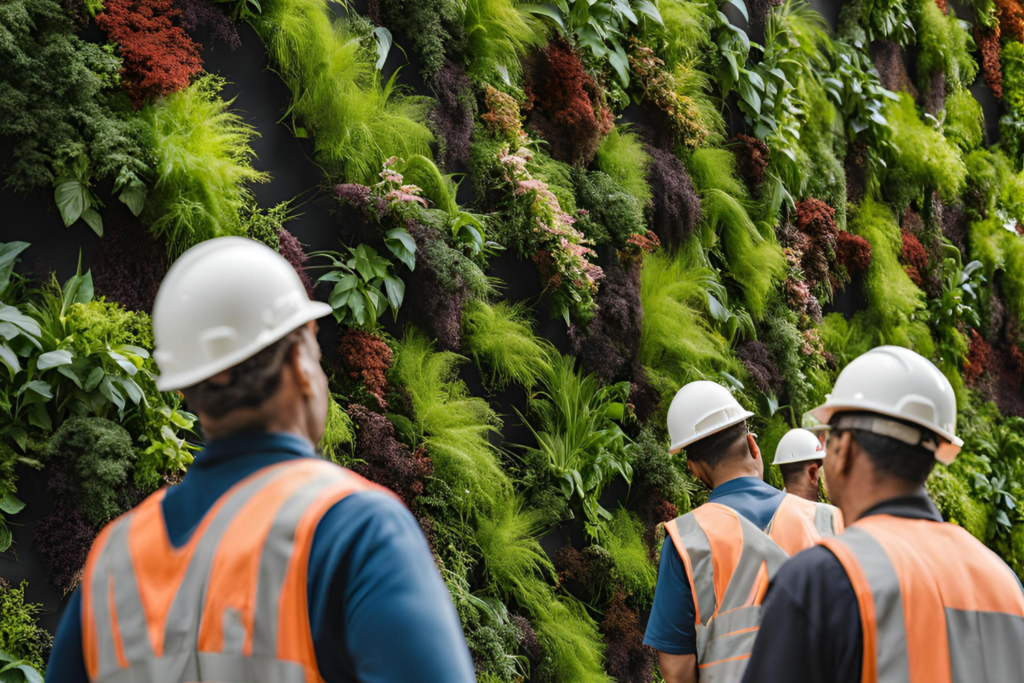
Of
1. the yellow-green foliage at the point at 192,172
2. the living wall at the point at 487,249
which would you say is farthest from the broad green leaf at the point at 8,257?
the yellow-green foliage at the point at 192,172

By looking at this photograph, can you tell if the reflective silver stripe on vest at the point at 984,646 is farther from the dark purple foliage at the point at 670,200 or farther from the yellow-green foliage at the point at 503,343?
the dark purple foliage at the point at 670,200

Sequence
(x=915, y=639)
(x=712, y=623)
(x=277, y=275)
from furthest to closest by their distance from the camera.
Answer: (x=712, y=623) → (x=915, y=639) → (x=277, y=275)

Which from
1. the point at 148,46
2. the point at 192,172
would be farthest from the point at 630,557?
the point at 148,46

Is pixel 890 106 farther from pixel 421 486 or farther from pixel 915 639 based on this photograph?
pixel 915 639

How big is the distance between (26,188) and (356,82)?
55.0 inches

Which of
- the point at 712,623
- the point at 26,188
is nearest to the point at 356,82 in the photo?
the point at 26,188

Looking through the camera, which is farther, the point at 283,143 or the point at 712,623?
the point at 283,143

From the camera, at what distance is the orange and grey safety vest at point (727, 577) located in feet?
7.39

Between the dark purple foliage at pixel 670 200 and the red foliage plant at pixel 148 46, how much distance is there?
273 centimetres

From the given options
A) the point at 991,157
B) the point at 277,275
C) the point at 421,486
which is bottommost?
the point at 421,486

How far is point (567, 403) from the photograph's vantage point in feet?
13.8

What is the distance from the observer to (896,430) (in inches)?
60.4

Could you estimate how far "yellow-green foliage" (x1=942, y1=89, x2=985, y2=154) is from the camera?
8102mm

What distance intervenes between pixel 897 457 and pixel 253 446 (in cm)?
108
